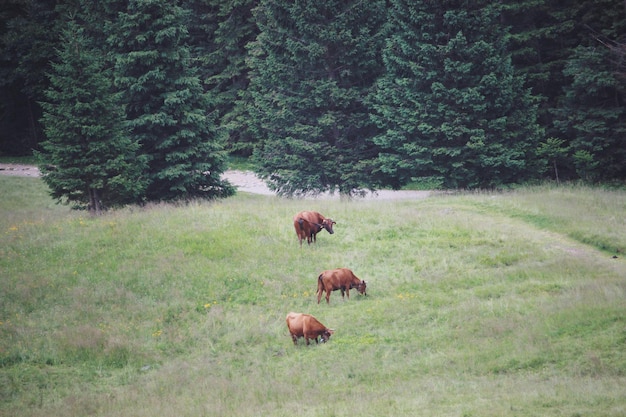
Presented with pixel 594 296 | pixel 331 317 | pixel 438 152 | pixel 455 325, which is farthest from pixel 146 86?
pixel 594 296

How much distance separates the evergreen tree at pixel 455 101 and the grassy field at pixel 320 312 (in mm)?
6048

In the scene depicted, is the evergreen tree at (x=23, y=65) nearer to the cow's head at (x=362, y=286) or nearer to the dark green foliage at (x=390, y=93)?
the dark green foliage at (x=390, y=93)

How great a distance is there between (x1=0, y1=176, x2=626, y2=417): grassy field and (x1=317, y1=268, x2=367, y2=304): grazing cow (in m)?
0.44

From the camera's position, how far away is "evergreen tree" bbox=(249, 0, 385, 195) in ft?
112

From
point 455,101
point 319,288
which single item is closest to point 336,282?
point 319,288

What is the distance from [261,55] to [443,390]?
3835 centimetres

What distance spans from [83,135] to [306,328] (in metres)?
16.0

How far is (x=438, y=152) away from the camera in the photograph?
31297mm

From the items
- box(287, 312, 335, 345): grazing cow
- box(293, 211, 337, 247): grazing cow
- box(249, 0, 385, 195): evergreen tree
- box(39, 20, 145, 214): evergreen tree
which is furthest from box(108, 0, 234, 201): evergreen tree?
box(287, 312, 335, 345): grazing cow

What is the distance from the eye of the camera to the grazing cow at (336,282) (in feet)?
55.7

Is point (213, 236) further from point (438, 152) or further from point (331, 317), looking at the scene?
point (438, 152)

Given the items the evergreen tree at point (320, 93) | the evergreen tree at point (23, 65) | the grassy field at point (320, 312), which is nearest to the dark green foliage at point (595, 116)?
the grassy field at point (320, 312)

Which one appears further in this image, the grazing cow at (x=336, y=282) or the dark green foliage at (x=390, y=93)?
the dark green foliage at (x=390, y=93)

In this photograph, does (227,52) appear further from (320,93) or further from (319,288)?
(319,288)
